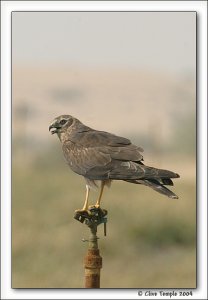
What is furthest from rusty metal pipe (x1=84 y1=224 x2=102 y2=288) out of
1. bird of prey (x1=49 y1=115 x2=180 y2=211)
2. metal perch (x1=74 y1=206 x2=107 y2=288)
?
bird of prey (x1=49 y1=115 x2=180 y2=211)

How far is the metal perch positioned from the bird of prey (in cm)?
13

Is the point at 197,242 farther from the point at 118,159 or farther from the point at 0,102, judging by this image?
the point at 0,102

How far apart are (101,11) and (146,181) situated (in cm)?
184

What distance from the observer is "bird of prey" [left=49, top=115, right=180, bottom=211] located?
498cm

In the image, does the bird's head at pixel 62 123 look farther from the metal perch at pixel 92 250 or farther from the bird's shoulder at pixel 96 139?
the metal perch at pixel 92 250

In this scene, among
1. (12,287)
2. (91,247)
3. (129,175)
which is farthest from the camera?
(12,287)

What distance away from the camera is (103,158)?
513 centimetres

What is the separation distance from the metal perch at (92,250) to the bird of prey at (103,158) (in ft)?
0.41

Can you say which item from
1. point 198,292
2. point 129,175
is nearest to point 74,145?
point 129,175

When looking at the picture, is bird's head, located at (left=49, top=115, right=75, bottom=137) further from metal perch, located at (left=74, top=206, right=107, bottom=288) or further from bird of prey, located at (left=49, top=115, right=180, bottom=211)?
metal perch, located at (left=74, top=206, right=107, bottom=288)

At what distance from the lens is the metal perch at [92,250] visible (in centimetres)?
464

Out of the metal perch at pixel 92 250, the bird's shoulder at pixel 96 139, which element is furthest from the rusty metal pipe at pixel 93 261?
the bird's shoulder at pixel 96 139

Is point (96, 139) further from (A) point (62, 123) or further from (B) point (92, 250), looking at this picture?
(B) point (92, 250)

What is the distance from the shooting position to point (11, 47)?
6168 mm
